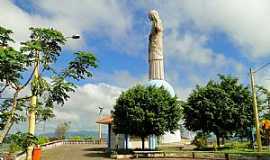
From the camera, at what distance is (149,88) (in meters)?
38.3

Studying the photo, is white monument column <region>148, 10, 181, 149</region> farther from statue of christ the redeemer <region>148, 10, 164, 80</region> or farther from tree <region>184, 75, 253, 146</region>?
tree <region>184, 75, 253, 146</region>

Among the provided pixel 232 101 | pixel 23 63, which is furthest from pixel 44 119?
pixel 232 101

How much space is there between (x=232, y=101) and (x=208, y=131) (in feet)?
14.4

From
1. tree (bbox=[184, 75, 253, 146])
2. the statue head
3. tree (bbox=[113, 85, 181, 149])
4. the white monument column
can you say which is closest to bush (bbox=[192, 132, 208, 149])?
tree (bbox=[184, 75, 253, 146])

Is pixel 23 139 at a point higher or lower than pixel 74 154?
higher

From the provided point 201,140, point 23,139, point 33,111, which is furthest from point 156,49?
point 23,139

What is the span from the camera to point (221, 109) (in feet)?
128

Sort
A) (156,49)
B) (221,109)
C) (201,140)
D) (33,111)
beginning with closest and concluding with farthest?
1. (33,111)
2. (221,109)
3. (201,140)
4. (156,49)

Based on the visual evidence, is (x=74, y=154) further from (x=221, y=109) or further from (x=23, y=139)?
(x=23, y=139)

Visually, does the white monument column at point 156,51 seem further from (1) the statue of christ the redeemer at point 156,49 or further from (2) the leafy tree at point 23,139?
(2) the leafy tree at point 23,139

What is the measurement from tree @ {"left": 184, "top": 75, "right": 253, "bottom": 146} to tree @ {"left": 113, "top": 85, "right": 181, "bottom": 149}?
12.2 ft

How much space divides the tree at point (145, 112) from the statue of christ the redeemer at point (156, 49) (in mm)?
26452

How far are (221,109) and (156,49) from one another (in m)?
27.4

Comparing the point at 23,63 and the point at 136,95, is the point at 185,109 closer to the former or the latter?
the point at 136,95
